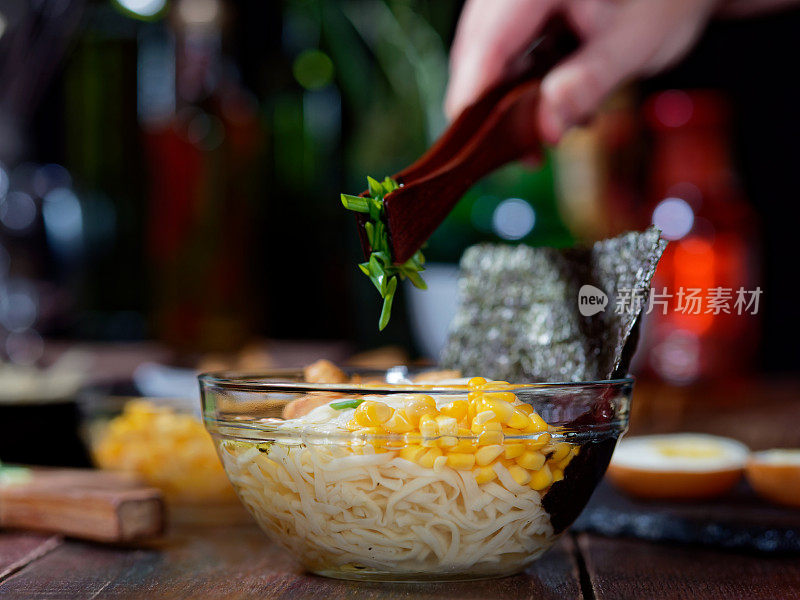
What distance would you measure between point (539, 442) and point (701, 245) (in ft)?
3.53

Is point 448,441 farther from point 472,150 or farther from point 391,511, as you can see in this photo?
point 472,150

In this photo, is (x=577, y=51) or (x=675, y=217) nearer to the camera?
(x=577, y=51)

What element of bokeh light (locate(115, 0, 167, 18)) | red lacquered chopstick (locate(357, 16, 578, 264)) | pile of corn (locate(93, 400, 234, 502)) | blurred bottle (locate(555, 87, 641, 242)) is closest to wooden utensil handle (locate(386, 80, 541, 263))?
red lacquered chopstick (locate(357, 16, 578, 264))

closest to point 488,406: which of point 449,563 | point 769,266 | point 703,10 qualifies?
point 449,563

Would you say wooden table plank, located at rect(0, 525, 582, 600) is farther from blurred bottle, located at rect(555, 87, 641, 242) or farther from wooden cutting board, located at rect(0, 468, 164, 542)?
blurred bottle, located at rect(555, 87, 641, 242)

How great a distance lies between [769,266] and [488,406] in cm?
159

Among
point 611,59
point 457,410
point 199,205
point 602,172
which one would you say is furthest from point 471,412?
point 199,205

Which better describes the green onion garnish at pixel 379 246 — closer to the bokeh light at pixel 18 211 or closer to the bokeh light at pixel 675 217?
the bokeh light at pixel 675 217

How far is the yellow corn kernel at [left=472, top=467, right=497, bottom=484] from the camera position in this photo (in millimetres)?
598

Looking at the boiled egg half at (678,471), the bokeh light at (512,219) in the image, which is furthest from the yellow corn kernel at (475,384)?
the bokeh light at (512,219)

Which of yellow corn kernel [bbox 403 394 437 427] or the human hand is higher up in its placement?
the human hand

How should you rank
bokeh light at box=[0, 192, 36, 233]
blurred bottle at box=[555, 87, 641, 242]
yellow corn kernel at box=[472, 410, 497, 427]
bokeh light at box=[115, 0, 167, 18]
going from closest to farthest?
yellow corn kernel at box=[472, 410, 497, 427] → blurred bottle at box=[555, 87, 641, 242] → bokeh light at box=[0, 192, 36, 233] → bokeh light at box=[115, 0, 167, 18]

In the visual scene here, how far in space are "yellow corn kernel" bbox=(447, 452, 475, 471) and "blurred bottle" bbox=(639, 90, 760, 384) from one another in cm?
101

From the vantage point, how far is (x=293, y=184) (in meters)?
2.21
